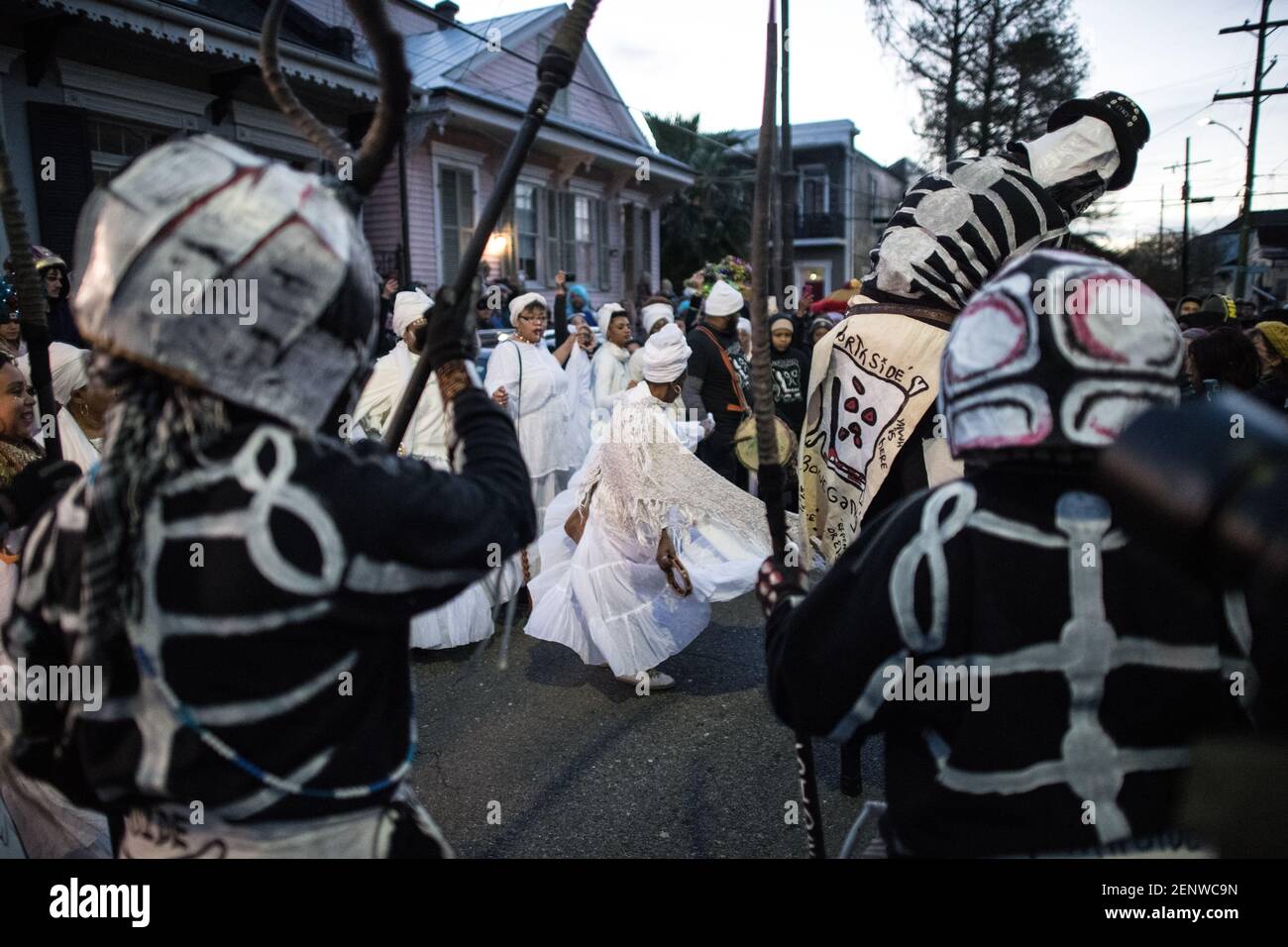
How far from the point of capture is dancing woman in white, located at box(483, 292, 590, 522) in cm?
664

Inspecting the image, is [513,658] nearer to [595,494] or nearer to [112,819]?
[595,494]

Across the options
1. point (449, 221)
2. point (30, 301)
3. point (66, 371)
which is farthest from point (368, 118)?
point (30, 301)

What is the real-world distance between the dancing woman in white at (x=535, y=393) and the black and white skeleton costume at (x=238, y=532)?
505 centimetres

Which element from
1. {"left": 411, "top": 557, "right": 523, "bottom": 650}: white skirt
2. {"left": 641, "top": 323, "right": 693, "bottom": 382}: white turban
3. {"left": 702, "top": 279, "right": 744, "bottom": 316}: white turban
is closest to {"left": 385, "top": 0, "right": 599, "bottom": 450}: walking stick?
{"left": 641, "top": 323, "right": 693, "bottom": 382}: white turban

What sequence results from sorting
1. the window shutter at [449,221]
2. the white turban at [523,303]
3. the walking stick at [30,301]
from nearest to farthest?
the walking stick at [30,301] < the white turban at [523,303] < the window shutter at [449,221]

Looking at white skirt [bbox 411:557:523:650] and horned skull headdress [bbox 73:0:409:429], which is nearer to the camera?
horned skull headdress [bbox 73:0:409:429]

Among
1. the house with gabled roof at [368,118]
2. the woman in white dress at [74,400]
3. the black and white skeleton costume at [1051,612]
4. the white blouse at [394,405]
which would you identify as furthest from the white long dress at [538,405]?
the black and white skeleton costume at [1051,612]

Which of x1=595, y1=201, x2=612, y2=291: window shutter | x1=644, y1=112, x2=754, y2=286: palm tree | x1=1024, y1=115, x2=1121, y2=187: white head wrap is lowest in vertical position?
x1=1024, y1=115, x2=1121, y2=187: white head wrap

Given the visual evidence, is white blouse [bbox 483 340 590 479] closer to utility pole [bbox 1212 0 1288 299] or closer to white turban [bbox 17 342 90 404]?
white turban [bbox 17 342 90 404]

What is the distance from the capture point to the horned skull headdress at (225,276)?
4.14 feet

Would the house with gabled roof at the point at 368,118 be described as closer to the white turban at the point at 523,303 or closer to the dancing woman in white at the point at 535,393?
the white turban at the point at 523,303

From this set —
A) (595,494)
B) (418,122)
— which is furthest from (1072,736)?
(418,122)

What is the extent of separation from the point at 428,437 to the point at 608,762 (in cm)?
256
